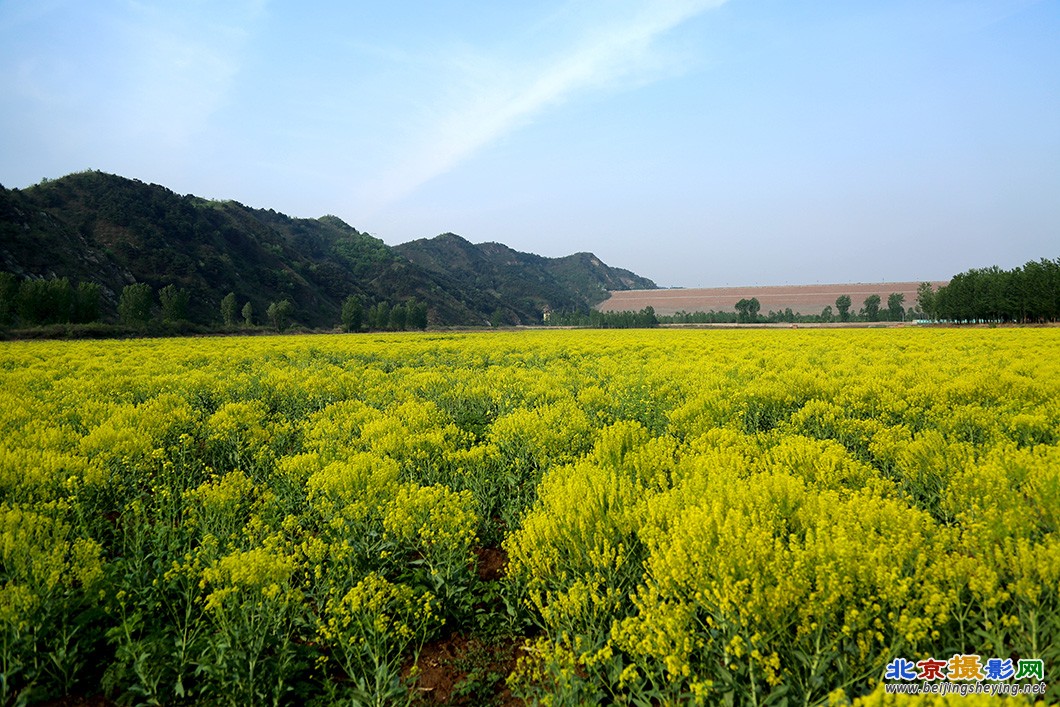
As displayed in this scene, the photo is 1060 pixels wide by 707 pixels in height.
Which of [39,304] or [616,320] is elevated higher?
[39,304]

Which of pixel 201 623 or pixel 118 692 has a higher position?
pixel 201 623

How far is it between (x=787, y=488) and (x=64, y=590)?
5.88 metres

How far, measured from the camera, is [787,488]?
427cm

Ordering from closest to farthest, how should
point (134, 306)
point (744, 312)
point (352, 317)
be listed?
point (134, 306) < point (352, 317) < point (744, 312)

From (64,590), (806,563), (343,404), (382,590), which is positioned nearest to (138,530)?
(64,590)

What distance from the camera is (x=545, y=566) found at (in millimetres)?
4219

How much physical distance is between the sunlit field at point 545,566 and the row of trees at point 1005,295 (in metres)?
83.1

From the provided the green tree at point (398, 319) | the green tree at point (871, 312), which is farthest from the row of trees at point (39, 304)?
the green tree at point (871, 312)

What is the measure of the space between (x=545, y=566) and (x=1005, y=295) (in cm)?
9583

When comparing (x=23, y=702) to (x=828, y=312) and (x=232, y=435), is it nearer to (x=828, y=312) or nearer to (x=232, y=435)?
(x=232, y=435)

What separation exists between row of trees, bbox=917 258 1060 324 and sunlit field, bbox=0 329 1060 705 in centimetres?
8311

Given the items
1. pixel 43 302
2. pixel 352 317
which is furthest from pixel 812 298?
pixel 43 302

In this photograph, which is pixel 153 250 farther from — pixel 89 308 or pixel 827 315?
pixel 827 315

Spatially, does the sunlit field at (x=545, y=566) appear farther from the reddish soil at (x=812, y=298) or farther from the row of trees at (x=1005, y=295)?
the reddish soil at (x=812, y=298)
